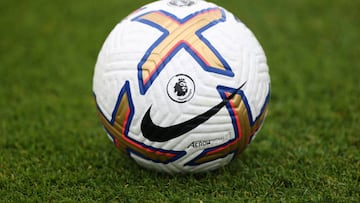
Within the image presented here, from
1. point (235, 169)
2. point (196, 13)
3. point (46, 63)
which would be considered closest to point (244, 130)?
point (235, 169)

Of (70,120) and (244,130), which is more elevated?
(244,130)

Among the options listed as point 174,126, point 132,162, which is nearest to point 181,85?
point 174,126

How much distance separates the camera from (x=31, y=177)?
3.98m

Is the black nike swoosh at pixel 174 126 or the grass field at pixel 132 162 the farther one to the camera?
the grass field at pixel 132 162

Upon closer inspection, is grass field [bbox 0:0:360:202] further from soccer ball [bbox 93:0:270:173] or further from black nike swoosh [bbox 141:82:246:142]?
black nike swoosh [bbox 141:82:246:142]

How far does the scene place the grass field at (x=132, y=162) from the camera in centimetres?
381

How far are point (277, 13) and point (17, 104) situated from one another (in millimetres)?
3883

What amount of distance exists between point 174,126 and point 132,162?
2.70 ft

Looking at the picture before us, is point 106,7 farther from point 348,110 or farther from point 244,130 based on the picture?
point 244,130

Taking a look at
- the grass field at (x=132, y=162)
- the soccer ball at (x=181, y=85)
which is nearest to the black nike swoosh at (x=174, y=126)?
the soccer ball at (x=181, y=85)

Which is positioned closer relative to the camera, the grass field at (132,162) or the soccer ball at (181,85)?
the soccer ball at (181,85)

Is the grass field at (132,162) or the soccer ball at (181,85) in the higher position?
the soccer ball at (181,85)

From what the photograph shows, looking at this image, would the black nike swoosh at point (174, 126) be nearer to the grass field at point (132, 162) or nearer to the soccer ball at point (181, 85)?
the soccer ball at point (181, 85)

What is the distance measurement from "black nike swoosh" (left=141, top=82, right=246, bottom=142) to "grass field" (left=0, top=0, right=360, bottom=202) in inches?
16.0
